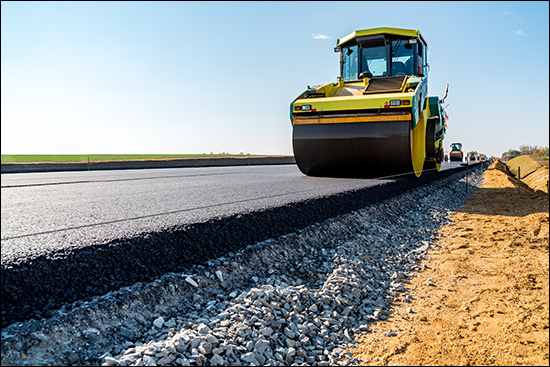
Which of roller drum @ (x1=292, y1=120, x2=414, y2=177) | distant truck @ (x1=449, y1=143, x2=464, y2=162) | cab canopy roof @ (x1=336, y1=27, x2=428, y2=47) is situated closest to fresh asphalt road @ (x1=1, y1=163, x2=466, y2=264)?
roller drum @ (x1=292, y1=120, x2=414, y2=177)

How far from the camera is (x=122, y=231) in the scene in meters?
3.13

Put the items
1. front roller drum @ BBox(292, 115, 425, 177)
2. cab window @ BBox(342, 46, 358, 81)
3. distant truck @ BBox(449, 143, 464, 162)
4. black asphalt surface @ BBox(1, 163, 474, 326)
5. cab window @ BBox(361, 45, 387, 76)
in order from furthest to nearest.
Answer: distant truck @ BBox(449, 143, 464, 162), cab window @ BBox(342, 46, 358, 81), cab window @ BBox(361, 45, 387, 76), front roller drum @ BBox(292, 115, 425, 177), black asphalt surface @ BBox(1, 163, 474, 326)

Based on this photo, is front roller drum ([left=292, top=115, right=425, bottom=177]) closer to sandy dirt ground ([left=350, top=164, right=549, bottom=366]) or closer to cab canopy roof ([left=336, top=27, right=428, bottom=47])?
cab canopy roof ([left=336, top=27, right=428, bottom=47])

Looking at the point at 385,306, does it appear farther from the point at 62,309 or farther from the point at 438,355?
the point at 62,309

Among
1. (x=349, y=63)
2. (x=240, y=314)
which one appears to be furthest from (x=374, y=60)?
(x=240, y=314)

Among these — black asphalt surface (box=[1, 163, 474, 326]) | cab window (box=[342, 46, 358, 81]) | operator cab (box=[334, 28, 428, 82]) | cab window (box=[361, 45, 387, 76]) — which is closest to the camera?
black asphalt surface (box=[1, 163, 474, 326])

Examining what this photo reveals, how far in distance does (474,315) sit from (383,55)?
22.1 feet

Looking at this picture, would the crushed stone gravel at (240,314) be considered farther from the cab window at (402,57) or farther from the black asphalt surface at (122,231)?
the cab window at (402,57)

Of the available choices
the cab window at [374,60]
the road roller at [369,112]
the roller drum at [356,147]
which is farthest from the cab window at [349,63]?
the roller drum at [356,147]

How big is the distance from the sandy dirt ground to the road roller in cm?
301

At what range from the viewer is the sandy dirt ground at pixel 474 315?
2.18 m

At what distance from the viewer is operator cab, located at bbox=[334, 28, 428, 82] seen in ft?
27.2

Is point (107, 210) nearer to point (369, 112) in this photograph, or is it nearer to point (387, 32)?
point (369, 112)

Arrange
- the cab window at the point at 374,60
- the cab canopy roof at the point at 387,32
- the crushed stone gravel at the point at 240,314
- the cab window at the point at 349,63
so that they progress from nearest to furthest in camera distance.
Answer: the crushed stone gravel at the point at 240,314 < the cab canopy roof at the point at 387,32 < the cab window at the point at 374,60 < the cab window at the point at 349,63
